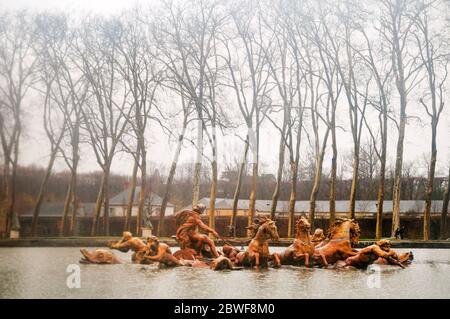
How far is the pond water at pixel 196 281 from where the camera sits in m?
7.40

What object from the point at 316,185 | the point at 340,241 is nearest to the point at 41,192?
the point at 316,185

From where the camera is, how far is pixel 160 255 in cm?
895

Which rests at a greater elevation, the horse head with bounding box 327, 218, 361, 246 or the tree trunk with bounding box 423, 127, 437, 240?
the tree trunk with bounding box 423, 127, 437, 240

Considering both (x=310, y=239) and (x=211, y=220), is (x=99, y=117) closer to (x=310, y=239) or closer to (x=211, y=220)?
(x=211, y=220)

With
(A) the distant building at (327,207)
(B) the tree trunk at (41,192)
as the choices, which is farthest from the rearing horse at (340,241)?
(B) the tree trunk at (41,192)

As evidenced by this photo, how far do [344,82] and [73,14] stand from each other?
16.9ft

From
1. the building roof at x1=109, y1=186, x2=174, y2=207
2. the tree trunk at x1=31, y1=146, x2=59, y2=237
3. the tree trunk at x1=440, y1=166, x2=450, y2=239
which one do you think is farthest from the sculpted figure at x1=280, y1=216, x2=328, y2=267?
the tree trunk at x1=31, y1=146, x2=59, y2=237

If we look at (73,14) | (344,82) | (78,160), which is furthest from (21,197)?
(344,82)

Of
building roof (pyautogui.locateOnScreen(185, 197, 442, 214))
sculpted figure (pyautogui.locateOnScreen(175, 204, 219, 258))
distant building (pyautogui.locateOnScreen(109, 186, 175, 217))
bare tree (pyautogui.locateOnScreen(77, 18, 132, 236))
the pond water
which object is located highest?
bare tree (pyautogui.locateOnScreen(77, 18, 132, 236))

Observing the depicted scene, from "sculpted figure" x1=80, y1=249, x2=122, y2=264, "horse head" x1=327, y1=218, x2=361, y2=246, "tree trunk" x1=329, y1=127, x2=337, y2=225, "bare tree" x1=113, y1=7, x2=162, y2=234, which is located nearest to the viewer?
"sculpted figure" x1=80, y1=249, x2=122, y2=264

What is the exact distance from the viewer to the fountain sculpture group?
8.99 metres

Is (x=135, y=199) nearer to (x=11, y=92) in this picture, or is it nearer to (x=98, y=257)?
(x=98, y=257)

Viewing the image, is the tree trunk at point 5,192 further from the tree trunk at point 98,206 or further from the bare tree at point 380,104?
the bare tree at point 380,104

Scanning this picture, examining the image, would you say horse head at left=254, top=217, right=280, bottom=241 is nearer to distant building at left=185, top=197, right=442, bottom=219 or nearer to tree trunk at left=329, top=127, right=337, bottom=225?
distant building at left=185, top=197, right=442, bottom=219
